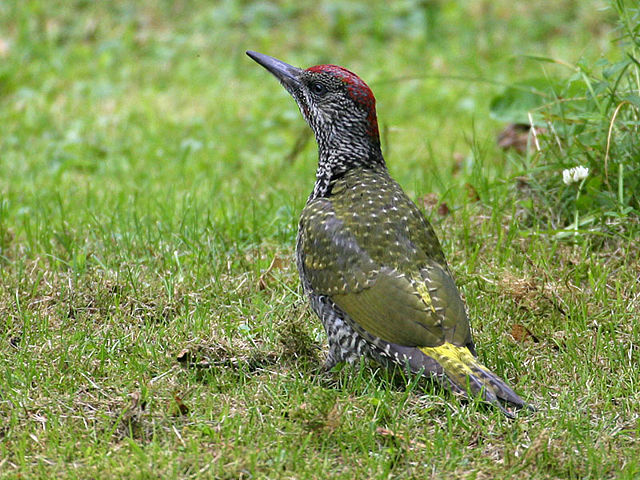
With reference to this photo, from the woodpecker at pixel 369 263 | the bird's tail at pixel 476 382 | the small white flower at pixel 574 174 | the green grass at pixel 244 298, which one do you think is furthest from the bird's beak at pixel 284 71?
the bird's tail at pixel 476 382

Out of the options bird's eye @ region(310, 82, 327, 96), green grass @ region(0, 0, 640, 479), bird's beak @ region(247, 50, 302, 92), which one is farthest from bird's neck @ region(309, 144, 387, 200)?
green grass @ region(0, 0, 640, 479)

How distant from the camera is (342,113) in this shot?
14.3 feet

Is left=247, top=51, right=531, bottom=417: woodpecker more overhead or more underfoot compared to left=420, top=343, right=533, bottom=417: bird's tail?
more overhead

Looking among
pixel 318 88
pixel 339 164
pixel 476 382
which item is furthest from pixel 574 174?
pixel 476 382

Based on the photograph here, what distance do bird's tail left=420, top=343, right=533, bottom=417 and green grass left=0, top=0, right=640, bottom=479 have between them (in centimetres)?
8

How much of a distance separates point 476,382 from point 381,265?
→ 0.64 meters

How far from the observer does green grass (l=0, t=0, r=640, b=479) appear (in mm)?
3375

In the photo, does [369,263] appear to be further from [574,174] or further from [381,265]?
[574,174]

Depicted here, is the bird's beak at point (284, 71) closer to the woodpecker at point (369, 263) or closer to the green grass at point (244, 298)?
the woodpecker at point (369, 263)

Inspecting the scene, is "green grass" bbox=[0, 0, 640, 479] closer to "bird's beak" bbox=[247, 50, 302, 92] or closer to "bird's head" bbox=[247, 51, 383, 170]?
"bird's head" bbox=[247, 51, 383, 170]

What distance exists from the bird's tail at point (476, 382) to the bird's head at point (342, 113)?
1.17 m

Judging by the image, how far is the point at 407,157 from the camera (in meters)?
7.07

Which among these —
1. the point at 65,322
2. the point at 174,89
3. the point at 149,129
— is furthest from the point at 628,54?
the point at 174,89

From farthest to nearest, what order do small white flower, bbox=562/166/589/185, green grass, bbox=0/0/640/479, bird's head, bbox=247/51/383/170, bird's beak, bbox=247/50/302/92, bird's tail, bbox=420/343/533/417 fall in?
1. small white flower, bbox=562/166/589/185
2. bird's beak, bbox=247/50/302/92
3. bird's head, bbox=247/51/383/170
4. bird's tail, bbox=420/343/533/417
5. green grass, bbox=0/0/640/479
